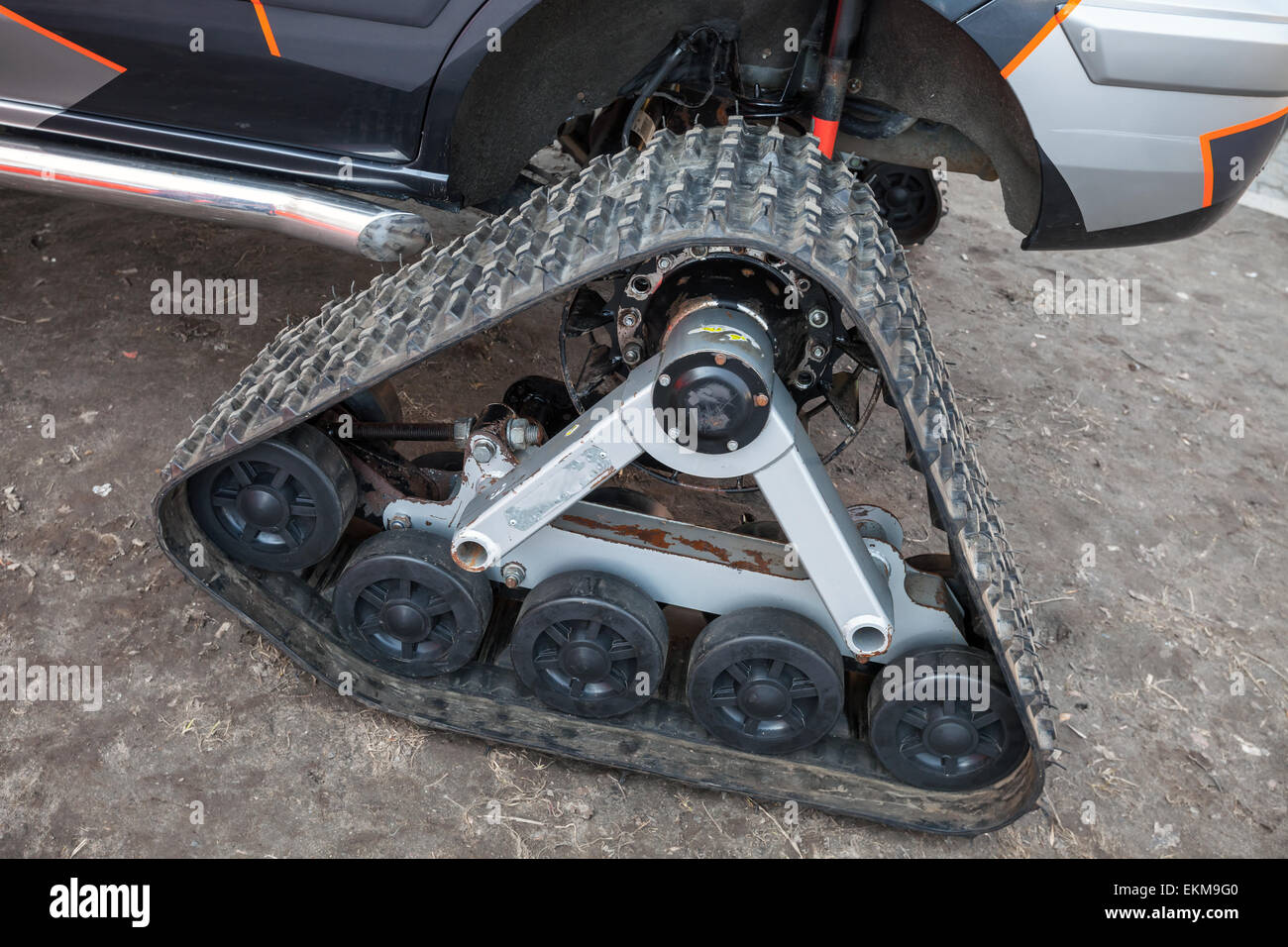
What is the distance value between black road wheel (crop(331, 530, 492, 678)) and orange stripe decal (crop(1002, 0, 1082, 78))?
5.04 feet

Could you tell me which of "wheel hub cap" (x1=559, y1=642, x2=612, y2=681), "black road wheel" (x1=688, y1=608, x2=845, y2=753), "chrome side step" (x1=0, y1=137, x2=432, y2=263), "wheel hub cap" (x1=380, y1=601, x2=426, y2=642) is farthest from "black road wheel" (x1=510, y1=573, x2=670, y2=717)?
"chrome side step" (x1=0, y1=137, x2=432, y2=263)

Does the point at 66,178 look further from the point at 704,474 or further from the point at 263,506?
the point at 704,474

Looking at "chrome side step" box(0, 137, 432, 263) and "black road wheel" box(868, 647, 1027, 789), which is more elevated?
"chrome side step" box(0, 137, 432, 263)

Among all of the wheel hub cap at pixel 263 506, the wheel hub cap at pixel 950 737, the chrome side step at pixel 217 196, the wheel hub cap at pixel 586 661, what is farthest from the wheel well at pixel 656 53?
the wheel hub cap at pixel 950 737

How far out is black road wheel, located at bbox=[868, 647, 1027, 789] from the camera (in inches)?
82.2

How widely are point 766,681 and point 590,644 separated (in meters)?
0.38

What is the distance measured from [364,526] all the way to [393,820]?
0.70 meters

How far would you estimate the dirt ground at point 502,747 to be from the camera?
2.15 metres

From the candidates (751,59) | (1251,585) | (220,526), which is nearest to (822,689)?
(220,526)

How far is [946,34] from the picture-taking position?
2.29 metres

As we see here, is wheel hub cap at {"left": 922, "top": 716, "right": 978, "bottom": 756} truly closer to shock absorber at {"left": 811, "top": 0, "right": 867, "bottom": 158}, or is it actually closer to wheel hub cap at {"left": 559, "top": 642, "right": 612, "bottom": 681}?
wheel hub cap at {"left": 559, "top": 642, "right": 612, "bottom": 681}

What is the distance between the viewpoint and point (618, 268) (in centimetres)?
184

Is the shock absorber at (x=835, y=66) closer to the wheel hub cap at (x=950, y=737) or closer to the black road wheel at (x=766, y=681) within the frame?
the black road wheel at (x=766, y=681)
